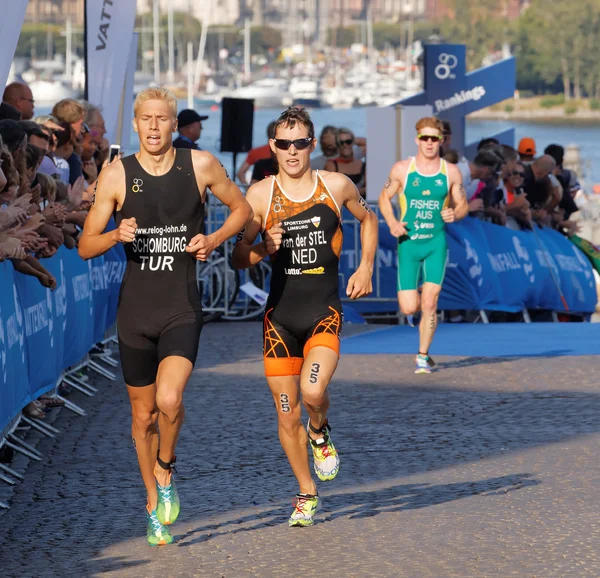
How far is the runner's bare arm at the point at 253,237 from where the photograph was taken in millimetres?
7016

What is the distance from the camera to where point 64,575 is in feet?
20.2

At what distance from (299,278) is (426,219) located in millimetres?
5252

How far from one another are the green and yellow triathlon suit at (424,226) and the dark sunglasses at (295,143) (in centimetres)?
530

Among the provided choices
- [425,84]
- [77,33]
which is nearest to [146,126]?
[425,84]

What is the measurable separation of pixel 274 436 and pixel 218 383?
2.51m

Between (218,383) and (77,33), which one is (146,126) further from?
(77,33)

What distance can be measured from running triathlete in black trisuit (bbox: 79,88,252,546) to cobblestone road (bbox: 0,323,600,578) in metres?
0.49

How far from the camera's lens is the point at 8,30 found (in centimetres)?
997

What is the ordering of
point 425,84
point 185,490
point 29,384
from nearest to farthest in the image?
point 185,490 < point 29,384 < point 425,84

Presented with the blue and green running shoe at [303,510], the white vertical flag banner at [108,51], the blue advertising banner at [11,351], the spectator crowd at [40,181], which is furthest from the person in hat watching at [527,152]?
the blue and green running shoe at [303,510]

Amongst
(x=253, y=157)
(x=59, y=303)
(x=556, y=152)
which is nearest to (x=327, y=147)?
(x=253, y=157)

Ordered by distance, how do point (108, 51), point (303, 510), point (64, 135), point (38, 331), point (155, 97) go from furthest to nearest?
point (108, 51), point (64, 135), point (38, 331), point (303, 510), point (155, 97)

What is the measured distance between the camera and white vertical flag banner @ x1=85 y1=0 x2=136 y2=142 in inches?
601

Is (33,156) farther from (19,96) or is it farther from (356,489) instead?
(356,489)
